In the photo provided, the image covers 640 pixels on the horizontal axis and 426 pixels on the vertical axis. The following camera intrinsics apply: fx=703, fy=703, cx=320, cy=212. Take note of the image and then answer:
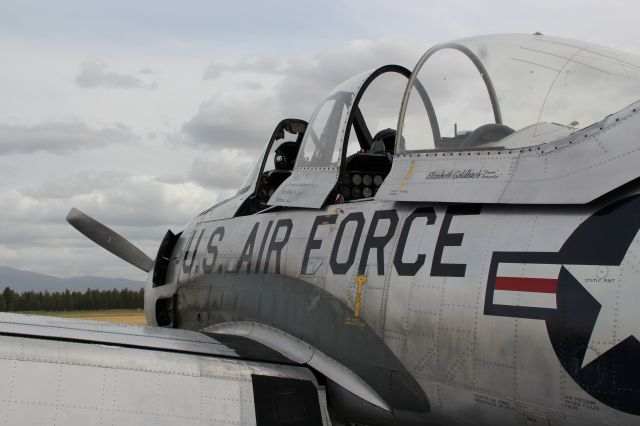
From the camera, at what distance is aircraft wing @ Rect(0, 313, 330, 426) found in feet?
13.3

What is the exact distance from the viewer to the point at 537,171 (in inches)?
161

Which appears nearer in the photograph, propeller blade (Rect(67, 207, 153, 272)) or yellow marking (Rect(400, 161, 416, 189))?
yellow marking (Rect(400, 161, 416, 189))

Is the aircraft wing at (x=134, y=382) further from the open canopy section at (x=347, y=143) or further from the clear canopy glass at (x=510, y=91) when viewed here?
the clear canopy glass at (x=510, y=91)

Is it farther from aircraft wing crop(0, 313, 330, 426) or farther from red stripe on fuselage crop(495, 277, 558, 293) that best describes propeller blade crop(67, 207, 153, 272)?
red stripe on fuselage crop(495, 277, 558, 293)

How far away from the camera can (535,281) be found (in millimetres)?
3773

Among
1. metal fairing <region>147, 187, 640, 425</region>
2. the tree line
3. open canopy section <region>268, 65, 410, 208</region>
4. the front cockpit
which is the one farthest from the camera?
the tree line

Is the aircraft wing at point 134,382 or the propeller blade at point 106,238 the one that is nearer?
the aircraft wing at point 134,382

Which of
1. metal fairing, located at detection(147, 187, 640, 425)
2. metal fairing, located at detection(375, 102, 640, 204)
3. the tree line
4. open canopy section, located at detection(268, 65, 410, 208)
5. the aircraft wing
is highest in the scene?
open canopy section, located at detection(268, 65, 410, 208)

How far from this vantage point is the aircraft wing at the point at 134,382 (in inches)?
160

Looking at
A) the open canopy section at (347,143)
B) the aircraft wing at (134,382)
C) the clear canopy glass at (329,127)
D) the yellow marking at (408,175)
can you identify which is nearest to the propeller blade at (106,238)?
the open canopy section at (347,143)

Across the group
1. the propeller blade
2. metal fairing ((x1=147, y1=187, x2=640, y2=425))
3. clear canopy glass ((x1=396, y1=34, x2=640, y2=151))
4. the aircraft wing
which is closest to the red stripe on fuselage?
metal fairing ((x1=147, y1=187, x2=640, y2=425))

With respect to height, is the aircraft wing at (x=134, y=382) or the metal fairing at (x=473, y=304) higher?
the metal fairing at (x=473, y=304)

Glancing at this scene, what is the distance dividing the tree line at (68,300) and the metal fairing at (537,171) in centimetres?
3700

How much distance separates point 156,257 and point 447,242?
16.9ft
